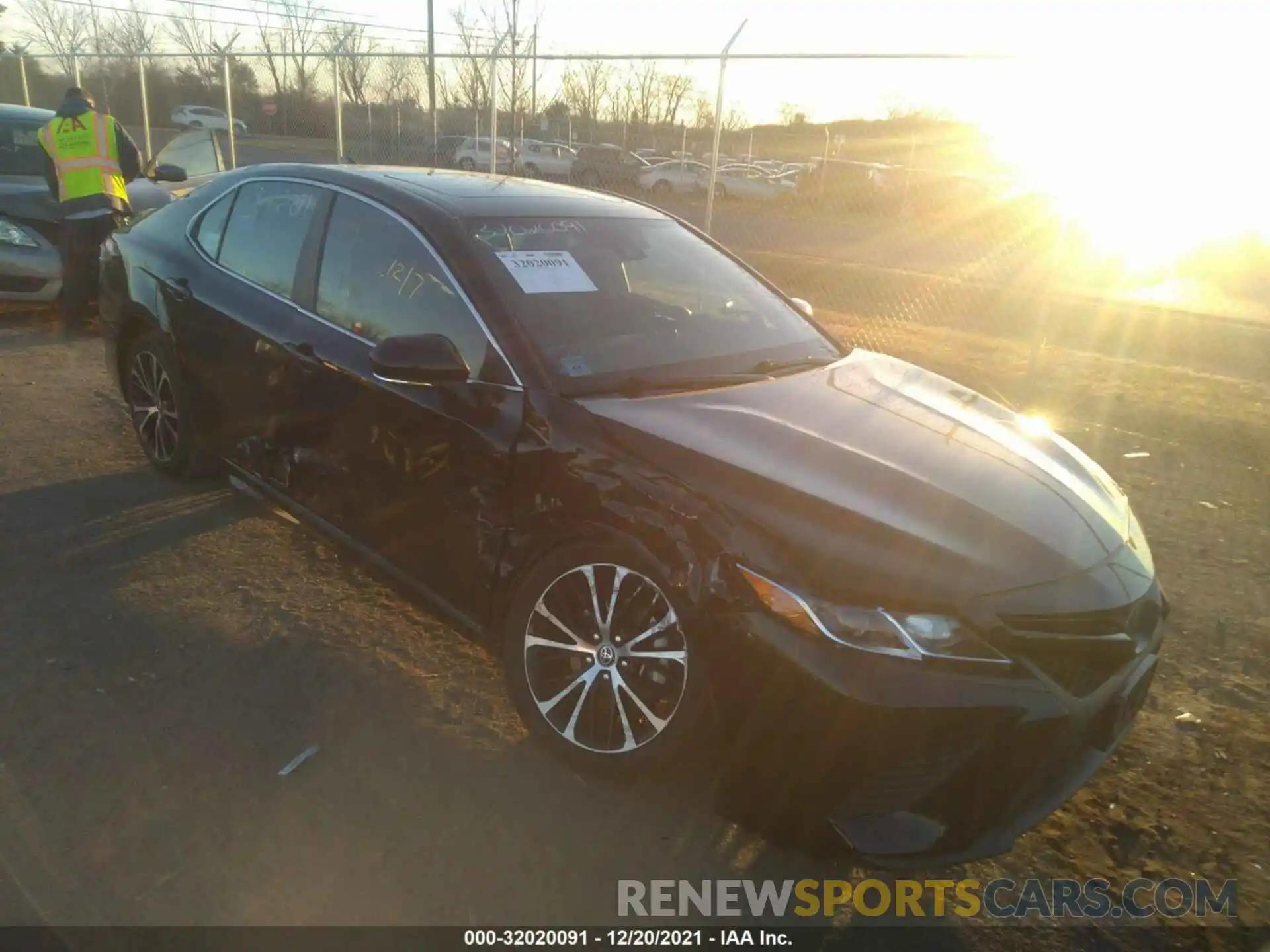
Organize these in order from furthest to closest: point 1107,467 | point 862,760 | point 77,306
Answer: point 77,306, point 1107,467, point 862,760

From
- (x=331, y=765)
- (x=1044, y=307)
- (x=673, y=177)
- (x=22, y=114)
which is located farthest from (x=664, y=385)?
(x=673, y=177)

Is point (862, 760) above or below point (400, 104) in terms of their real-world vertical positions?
below

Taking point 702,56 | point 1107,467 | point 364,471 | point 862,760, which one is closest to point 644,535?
point 862,760

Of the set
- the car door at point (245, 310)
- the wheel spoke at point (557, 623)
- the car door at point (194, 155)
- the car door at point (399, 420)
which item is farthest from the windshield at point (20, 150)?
the wheel spoke at point (557, 623)

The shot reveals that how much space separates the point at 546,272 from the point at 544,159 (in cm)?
1132

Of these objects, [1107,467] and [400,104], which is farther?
[400,104]

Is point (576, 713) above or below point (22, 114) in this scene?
below

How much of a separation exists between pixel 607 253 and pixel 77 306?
6308 millimetres

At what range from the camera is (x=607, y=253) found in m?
3.72

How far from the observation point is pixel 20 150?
8680 mm

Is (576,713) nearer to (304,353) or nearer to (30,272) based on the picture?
(304,353)

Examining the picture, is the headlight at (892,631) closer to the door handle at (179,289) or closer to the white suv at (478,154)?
the door handle at (179,289)

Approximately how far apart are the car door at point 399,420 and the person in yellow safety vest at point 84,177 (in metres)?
4.75

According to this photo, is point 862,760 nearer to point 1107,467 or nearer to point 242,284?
point 242,284
